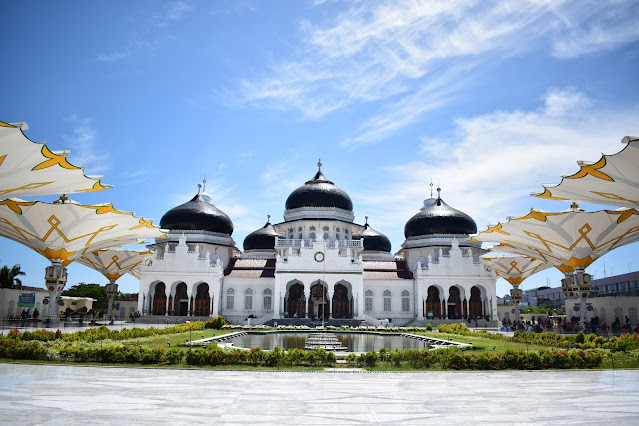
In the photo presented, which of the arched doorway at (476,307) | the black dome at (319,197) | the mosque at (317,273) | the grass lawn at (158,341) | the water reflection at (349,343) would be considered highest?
the black dome at (319,197)

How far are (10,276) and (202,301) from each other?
24882 millimetres

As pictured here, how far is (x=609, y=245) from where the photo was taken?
33.7 metres

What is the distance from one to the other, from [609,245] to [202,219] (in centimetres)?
3729

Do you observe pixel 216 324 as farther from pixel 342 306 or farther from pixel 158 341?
pixel 342 306

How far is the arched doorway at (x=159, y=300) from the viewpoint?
4475cm

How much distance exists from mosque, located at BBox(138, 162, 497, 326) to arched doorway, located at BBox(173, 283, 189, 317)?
0.32 ft

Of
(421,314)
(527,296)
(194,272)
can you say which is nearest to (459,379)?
(421,314)

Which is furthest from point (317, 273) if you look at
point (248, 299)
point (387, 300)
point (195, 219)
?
point (195, 219)

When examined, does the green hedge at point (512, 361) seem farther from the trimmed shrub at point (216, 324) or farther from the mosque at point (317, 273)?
the mosque at point (317, 273)

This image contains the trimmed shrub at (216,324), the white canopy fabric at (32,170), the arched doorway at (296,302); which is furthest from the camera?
the arched doorway at (296,302)

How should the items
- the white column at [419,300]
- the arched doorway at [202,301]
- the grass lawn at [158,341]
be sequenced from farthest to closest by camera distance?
the arched doorway at [202,301]
the white column at [419,300]
the grass lawn at [158,341]

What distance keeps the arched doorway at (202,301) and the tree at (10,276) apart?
22787 mm

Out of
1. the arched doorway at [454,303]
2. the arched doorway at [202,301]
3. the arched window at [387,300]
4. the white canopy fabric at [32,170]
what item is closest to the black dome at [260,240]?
the arched doorway at [202,301]

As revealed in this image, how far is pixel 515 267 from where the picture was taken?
169 feet
